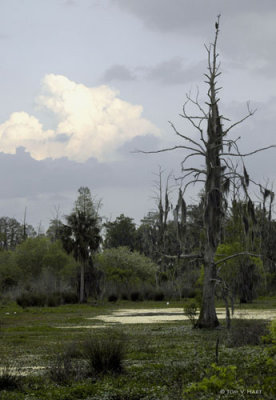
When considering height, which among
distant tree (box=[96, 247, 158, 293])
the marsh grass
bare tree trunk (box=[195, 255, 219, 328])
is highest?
distant tree (box=[96, 247, 158, 293])

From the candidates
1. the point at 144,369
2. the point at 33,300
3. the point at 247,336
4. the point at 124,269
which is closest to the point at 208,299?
the point at 247,336

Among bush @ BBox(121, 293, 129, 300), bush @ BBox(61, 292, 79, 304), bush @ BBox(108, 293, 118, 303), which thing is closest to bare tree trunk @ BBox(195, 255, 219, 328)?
bush @ BBox(61, 292, 79, 304)

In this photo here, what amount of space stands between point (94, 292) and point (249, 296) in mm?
17141

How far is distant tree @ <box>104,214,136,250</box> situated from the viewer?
104m

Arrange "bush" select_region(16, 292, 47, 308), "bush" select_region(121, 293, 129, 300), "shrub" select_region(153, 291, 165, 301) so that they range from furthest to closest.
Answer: "bush" select_region(121, 293, 129, 300), "shrub" select_region(153, 291, 165, 301), "bush" select_region(16, 292, 47, 308)

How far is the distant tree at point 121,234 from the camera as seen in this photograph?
104262 millimetres

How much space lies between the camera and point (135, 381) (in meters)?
12.9

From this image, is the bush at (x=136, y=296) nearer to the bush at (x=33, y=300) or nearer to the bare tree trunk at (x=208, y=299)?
the bush at (x=33, y=300)

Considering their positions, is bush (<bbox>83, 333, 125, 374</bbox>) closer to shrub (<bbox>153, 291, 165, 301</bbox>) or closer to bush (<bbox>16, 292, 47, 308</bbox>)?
bush (<bbox>16, 292, 47, 308</bbox>)

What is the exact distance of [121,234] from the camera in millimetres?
104750

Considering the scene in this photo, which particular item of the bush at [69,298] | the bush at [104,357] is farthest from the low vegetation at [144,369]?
the bush at [69,298]

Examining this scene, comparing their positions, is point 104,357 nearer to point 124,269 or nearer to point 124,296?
point 124,296

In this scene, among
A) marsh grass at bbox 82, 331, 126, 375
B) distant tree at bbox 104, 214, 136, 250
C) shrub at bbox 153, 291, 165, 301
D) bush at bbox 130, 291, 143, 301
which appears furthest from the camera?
distant tree at bbox 104, 214, 136, 250

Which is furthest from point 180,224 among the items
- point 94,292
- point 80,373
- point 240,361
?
point 94,292
